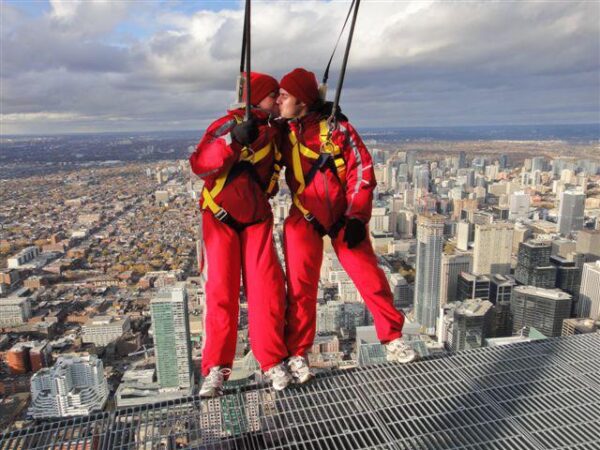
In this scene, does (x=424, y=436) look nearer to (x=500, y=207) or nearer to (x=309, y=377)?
(x=309, y=377)

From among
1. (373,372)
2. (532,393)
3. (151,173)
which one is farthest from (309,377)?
(151,173)

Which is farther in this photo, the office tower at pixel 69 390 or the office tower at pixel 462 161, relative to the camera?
the office tower at pixel 462 161

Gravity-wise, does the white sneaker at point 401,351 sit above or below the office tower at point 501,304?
above

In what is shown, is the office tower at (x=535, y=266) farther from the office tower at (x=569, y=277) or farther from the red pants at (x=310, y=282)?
the red pants at (x=310, y=282)

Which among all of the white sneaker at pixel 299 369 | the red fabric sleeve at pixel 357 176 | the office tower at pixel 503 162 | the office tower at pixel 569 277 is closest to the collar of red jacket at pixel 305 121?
the red fabric sleeve at pixel 357 176

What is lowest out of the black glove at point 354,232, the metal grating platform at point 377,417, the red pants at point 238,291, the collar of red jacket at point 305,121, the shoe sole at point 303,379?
the metal grating platform at point 377,417

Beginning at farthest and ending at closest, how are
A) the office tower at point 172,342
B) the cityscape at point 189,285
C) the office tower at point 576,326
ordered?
the office tower at point 576,326, the office tower at point 172,342, the cityscape at point 189,285

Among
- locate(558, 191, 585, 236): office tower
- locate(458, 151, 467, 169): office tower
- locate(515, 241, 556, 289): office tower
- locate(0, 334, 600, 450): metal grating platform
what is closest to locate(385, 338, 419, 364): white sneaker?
locate(0, 334, 600, 450): metal grating platform
